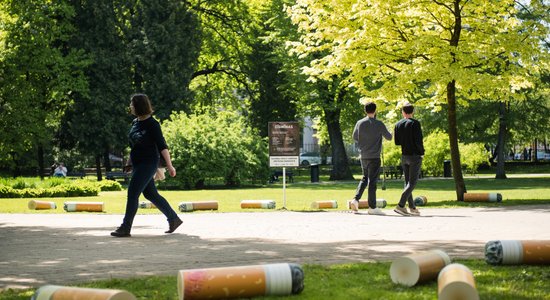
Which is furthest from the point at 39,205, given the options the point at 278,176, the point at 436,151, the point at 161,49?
the point at 436,151

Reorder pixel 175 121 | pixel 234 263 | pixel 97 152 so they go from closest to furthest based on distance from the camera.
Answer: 1. pixel 234 263
2. pixel 175 121
3. pixel 97 152

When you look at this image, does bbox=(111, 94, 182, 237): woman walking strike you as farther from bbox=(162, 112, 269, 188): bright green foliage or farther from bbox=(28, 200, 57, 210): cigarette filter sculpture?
bbox=(162, 112, 269, 188): bright green foliage

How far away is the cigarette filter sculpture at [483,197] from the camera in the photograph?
19125mm

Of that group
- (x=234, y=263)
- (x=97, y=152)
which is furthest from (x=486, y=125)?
(x=234, y=263)

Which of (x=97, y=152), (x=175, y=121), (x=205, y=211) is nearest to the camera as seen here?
(x=205, y=211)

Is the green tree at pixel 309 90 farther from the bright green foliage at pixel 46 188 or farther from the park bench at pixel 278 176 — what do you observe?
the bright green foliage at pixel 46 188

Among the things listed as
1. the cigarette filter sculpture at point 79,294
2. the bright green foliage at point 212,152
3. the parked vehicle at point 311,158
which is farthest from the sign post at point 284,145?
the parked vehicle at point 311,158

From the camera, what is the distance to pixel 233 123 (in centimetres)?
3797

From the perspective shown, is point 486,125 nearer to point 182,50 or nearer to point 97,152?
point 182,50

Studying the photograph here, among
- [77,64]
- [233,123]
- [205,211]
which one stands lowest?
[205,211]

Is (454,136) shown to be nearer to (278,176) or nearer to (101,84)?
(278,176)

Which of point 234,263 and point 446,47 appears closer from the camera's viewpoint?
point 234,263

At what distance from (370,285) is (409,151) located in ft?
31.1

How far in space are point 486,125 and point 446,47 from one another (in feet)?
88.5
